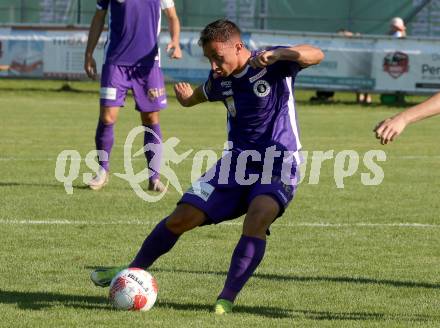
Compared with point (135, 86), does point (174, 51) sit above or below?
above

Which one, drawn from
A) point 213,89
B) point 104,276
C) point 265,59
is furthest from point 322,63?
point 265,59

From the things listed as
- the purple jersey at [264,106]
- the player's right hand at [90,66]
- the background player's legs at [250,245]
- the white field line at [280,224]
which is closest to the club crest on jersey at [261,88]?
the purple jersey at [264,106]

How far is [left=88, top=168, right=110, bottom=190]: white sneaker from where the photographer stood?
37.0 ft

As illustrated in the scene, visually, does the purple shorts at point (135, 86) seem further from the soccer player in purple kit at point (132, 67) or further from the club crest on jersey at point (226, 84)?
the club crest on jersey at point (226, 84)

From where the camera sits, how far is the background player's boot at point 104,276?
6551 mm

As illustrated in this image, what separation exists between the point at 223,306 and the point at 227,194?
656 millimetres

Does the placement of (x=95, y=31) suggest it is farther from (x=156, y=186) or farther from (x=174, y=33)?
(x=156, y=186)

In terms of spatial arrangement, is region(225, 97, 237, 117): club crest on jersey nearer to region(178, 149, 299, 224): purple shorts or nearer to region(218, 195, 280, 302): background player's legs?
region(178, 149, 299, 224): purple shorts

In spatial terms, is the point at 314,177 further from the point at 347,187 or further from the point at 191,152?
the point at 191,152

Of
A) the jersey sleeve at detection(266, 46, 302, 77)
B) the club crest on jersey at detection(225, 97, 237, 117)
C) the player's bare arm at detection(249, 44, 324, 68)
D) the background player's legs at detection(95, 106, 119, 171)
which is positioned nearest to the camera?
the player's bare arm at detection(249, 44, 324, 68)

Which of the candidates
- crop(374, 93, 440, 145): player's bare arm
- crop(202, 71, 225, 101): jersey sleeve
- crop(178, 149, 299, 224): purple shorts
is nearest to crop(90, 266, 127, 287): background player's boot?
crop(178, 149, 299, 224): purple shorts

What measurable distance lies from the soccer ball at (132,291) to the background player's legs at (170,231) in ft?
0.72

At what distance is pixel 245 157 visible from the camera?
648cm

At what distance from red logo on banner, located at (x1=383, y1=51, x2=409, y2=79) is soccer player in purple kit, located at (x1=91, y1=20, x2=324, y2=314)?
18.5m
